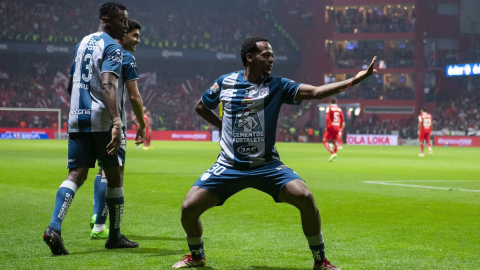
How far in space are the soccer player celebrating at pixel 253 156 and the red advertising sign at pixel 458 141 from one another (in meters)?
41.3

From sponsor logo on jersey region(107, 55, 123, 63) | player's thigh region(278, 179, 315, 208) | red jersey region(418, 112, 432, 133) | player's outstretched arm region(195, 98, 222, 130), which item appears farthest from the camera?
red jersey region(418, 112, 432, 133)

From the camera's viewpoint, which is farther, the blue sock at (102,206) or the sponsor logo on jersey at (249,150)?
the blue sock at (102,206)

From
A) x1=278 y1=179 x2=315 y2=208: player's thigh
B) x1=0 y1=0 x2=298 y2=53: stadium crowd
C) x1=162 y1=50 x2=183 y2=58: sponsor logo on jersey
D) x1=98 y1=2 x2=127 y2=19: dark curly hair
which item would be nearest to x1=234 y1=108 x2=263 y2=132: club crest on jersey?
x1=278 y1=179 x2=315 y2=208: player's thigh

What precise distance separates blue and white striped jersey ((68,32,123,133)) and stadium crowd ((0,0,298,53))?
48331 mm

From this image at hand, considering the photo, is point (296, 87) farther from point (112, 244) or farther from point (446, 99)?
point (446, 99)

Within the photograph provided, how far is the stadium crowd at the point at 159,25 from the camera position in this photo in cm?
5206

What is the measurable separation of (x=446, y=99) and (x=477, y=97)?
339cm

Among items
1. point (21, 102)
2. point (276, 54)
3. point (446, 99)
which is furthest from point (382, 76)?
point (21, 102)

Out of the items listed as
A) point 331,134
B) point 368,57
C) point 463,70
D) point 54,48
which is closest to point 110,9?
point 331,134

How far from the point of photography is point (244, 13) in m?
63.7

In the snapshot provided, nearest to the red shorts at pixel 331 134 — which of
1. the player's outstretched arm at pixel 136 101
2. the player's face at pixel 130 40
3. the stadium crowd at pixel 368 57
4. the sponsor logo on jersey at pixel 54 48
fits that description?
the player's face at pixel 130 40

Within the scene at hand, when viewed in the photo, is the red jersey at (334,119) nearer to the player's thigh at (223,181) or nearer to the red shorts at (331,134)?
the red shorts at (331,134)

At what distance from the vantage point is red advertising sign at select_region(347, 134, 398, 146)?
47500 millimetres

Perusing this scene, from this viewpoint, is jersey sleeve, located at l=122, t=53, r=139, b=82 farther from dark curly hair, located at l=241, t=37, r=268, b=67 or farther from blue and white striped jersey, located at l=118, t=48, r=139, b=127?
dark curly hair, located at l=241, t=37, r=268, b=67
